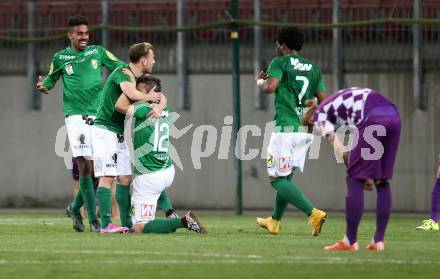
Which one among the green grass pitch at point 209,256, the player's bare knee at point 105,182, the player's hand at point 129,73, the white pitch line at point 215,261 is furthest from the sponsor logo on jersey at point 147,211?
the white pitch line at point 215,261

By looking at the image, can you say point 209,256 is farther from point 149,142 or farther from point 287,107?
point 287,107

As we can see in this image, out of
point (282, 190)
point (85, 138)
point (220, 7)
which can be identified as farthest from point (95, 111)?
point (220, 7)

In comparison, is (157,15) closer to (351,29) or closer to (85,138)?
(351,29)

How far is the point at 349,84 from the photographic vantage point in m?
22.2

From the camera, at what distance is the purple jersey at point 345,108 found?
1101 cm

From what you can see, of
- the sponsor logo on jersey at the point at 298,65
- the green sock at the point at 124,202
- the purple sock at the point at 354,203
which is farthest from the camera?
the green sock at the point at 124,202

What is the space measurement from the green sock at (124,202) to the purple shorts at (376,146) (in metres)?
3.57

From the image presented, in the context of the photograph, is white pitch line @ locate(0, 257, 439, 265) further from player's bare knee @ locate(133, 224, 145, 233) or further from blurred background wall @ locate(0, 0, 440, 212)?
blurred background wall @ locate(0, 0, 440, 212)

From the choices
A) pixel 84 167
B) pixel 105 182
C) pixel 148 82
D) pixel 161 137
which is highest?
pixel 148 82

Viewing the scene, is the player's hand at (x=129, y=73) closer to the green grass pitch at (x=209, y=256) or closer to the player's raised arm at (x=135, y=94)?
the player's raised arm at (x=135, y=94)

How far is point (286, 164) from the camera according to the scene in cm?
1377

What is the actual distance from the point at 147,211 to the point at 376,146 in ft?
10.5

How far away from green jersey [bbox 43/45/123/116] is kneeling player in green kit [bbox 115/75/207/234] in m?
1.71

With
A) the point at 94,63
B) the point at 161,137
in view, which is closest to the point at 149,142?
the point at 161,137
